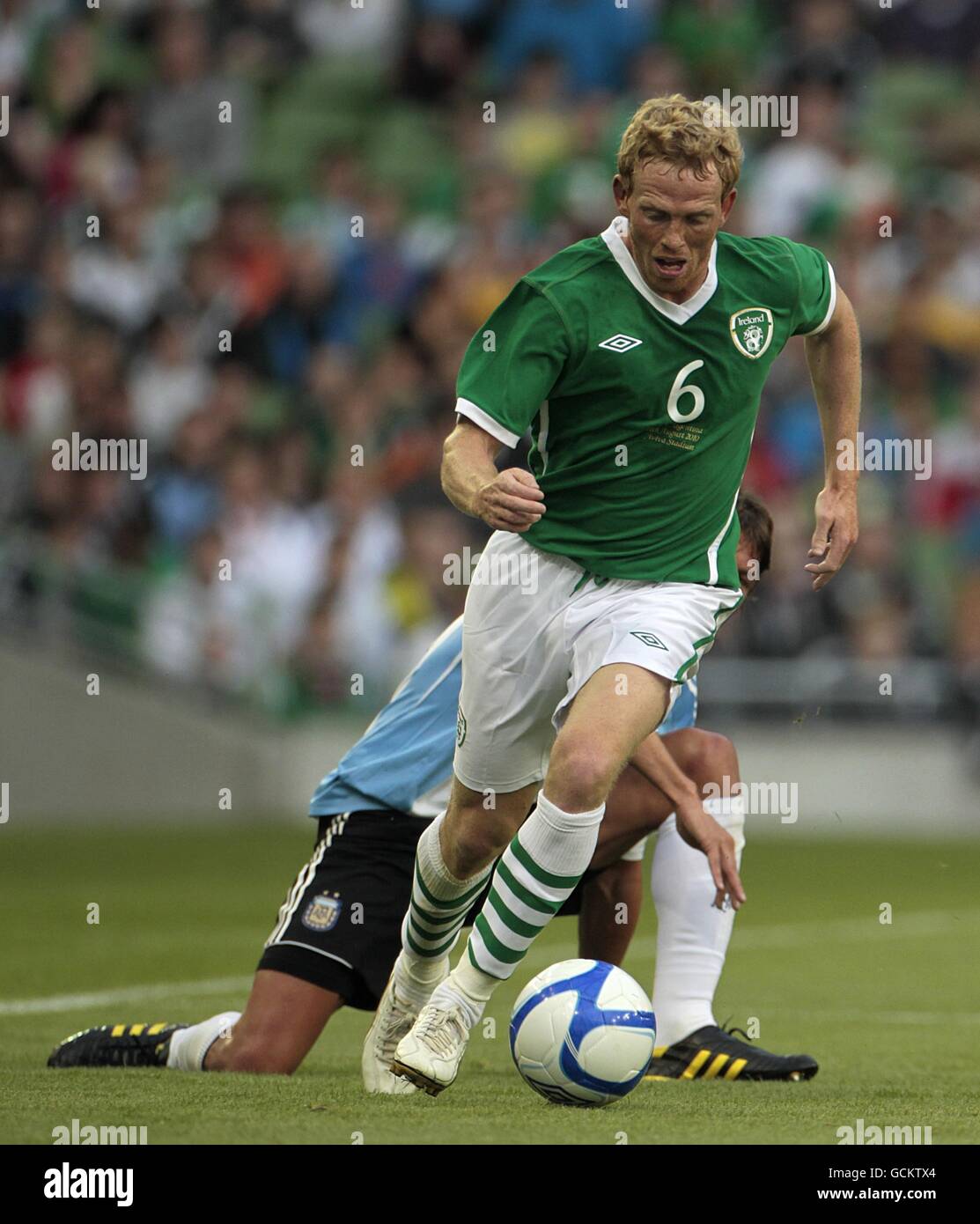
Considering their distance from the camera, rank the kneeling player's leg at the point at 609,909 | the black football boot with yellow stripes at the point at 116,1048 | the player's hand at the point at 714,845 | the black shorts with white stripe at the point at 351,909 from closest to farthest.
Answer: the player's hand at the point at 714,845 < the black shorts with white stripe at the point at 351,909 < the black football boot with yellow stripes at the point at 116,1048 < the kneeling player's leg at the point at 609,909

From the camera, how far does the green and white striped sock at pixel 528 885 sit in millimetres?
4824

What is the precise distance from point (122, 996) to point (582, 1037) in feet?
10.1

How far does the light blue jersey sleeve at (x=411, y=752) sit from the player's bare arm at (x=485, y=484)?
96cm

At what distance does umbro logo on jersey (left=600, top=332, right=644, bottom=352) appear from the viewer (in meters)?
5.01

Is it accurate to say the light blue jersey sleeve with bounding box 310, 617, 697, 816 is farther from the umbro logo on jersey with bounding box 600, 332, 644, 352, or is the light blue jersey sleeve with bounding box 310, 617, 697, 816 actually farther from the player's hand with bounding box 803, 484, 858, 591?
the umbro logo on jersey with bounding box 600, 332, 644, 352

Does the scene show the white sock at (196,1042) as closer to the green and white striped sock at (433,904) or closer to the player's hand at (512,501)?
the green and white striped sock at (433,904)

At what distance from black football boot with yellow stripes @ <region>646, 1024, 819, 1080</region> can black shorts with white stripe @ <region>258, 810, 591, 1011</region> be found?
21.7 inches

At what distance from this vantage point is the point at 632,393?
5.04 m

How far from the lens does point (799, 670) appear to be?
1485cm

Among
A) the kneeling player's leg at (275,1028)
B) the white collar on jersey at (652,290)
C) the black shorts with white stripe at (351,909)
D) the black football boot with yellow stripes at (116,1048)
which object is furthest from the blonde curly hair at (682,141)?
the black football boot with yellow stripes at (116,1048)

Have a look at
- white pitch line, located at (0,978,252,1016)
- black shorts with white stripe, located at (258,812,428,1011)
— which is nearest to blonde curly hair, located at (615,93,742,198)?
black shorts with white stripe, located at (258,812,428,1011)

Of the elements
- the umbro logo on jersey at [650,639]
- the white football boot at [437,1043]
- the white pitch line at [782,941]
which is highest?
the umbro logo on jersey at [650,639]

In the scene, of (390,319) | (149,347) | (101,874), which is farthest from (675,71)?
(101,874)

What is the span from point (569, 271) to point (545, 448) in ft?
1.44
